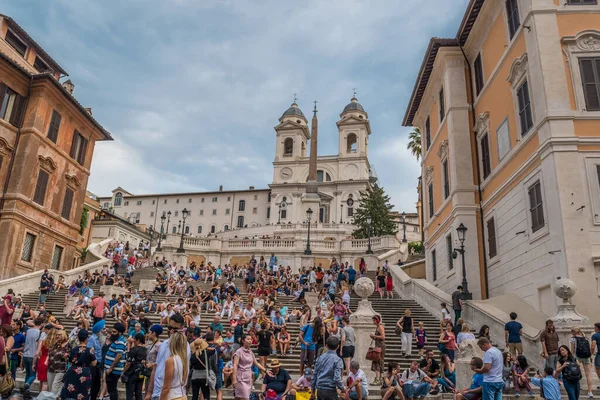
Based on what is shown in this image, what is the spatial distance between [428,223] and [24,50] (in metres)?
29.9

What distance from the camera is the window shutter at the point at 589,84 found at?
1460cm

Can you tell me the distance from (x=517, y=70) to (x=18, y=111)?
26.6 metres

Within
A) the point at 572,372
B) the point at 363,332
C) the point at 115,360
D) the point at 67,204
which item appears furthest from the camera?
the point at 67,204

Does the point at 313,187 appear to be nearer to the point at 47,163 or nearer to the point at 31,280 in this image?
the point at 47,163

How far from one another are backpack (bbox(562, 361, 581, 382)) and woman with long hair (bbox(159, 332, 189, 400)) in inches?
288

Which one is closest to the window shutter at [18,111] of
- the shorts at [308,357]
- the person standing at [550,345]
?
the shorts at [308,357]

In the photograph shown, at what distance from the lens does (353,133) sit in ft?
294

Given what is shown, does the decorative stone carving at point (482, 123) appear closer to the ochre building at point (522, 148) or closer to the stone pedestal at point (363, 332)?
the ochre building at point (522, 148)

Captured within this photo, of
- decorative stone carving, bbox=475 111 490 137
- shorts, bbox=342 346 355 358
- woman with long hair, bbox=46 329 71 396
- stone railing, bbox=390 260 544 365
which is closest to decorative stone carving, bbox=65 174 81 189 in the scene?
stone railing, bbox=390 260 544 365

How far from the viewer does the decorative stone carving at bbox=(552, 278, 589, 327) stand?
11.6 m

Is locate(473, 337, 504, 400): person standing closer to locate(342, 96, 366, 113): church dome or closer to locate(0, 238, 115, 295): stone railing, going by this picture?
locate(0, 238, 115, 295): stone railing

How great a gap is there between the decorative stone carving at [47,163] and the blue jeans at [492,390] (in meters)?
28.2

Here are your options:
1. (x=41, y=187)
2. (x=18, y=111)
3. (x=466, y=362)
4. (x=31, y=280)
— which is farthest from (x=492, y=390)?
(x=18, y=111)

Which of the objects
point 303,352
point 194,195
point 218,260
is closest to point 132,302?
point 303,352
